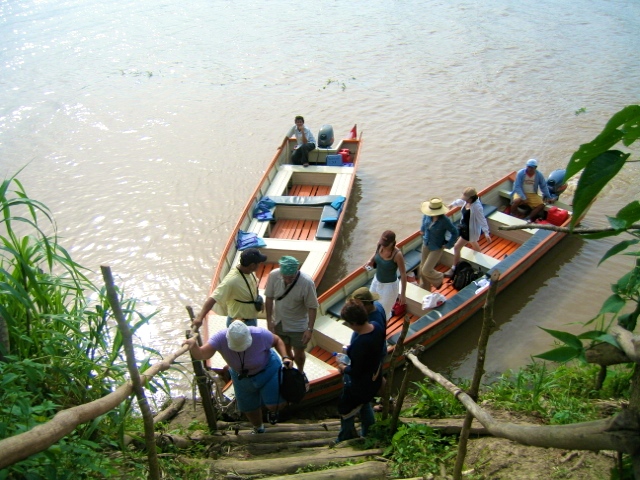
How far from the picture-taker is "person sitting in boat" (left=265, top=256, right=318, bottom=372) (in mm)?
5770

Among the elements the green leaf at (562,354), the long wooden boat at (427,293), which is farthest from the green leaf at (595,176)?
the long wooden boat at (427,293)

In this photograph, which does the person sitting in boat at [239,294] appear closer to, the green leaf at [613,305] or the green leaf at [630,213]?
→ the green leaf at [613,305]

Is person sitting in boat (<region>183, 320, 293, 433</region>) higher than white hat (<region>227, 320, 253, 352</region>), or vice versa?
white hat (<region>227, 320, 253, 352</region>)

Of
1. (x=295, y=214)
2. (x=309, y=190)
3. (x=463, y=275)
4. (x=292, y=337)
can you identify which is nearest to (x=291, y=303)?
(x=292, y=337)

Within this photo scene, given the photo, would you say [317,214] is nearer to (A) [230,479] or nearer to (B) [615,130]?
(A) [230,479]

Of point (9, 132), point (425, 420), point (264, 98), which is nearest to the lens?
point (425, 420)

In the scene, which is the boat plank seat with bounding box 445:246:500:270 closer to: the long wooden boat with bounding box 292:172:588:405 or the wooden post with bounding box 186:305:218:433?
the long wooden boat with bounding box 292:172:588:405

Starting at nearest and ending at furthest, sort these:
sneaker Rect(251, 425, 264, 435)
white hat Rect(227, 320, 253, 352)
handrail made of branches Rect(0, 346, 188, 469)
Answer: handrail made of branches Rect(0, 346, 188, 469)
white hat Rect(227, 320, 253, 352)
sneaker Rect(251, 425, 264, 435)

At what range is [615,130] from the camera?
1541 millimetres

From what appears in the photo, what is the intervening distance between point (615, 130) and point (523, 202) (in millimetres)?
9146

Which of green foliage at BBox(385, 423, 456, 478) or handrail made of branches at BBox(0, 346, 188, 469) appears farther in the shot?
green foliage at BBox(385, 423, 456, 478)

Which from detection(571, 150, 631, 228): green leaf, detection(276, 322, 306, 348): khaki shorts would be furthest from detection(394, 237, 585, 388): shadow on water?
detection(571, 150, 631, 228): green leaf

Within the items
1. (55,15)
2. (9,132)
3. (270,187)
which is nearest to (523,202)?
(270,187)

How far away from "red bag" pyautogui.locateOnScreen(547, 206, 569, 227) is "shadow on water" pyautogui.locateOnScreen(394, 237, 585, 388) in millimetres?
587
